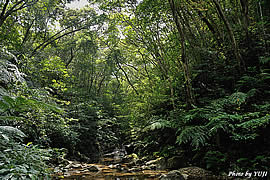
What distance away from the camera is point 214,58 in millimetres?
5820

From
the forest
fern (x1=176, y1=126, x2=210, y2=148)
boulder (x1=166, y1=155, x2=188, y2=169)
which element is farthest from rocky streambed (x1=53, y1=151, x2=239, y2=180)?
fern (x1=176, y1=126, x2=210, y2=148)

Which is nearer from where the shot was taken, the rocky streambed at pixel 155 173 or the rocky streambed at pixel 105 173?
the rocky streambed at pixel 155 173

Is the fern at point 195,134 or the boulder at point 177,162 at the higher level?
the fern at point 195,134

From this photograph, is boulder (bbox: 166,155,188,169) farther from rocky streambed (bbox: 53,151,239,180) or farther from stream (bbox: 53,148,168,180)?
stream (bbox: 53,148,168,180)

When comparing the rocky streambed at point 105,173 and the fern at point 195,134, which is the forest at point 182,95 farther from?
the rocky streambed at point 105,173

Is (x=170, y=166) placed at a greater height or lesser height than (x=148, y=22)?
lesser

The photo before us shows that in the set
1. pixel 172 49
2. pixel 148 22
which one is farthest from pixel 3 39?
pixel 172 49

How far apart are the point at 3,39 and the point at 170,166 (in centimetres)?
713

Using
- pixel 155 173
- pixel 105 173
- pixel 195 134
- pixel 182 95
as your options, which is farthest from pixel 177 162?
pixel 105 173

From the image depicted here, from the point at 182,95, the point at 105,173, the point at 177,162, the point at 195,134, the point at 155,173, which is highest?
the point at 182,95

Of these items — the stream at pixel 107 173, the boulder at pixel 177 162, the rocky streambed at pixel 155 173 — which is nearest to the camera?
the rocky streambed at pixel 155 173

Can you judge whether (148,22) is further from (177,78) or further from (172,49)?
(177,78)

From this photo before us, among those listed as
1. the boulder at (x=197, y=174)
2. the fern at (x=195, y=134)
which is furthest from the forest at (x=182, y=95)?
the boulder at (x=197, y=174)

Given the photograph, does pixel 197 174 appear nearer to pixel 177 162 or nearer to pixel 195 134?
pixel 195 134
